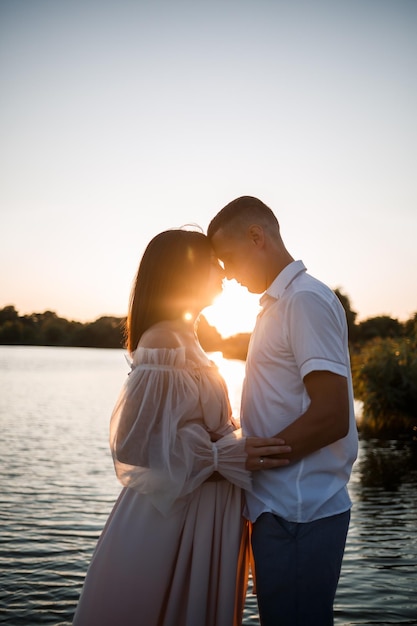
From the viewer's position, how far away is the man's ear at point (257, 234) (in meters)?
2.77

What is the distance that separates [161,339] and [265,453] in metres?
0.64

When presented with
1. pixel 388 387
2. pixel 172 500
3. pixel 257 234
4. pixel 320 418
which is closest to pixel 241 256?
pixel 257 234

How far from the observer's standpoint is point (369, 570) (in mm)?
6824

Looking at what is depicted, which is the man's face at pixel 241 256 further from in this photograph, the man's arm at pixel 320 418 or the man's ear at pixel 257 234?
the man's arm at pixel 320 418

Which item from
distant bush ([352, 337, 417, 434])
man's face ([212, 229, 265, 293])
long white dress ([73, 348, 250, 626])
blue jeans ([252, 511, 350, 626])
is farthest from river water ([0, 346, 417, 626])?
man's face ([212, 229, 265, 293])

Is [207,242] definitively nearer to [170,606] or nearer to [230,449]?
[230,449]

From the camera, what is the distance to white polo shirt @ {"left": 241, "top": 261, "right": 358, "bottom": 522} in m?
2.44

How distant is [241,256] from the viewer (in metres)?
2.83

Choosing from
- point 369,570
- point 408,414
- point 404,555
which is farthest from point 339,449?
point 408,414

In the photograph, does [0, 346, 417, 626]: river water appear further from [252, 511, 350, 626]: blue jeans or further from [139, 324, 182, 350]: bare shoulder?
[139, 324, 182, 350]: bare shoulder

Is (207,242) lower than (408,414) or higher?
higher

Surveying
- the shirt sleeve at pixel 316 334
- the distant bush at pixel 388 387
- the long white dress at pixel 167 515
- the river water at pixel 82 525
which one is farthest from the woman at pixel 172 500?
the distant bush at pixel 388 387

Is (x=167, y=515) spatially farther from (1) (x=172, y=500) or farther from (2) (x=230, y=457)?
(2) (x=230, y=457)

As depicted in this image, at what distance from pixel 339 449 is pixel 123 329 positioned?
1.34 m
